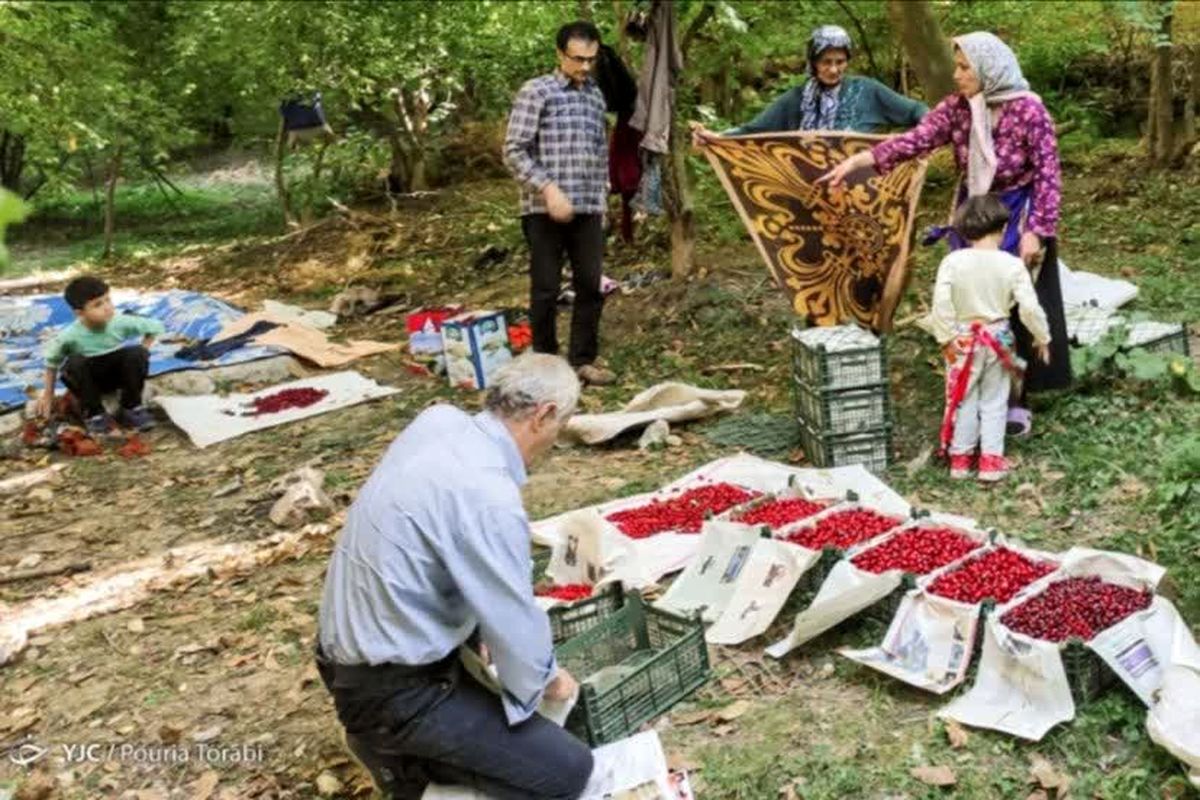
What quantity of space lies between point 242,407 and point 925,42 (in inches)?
223

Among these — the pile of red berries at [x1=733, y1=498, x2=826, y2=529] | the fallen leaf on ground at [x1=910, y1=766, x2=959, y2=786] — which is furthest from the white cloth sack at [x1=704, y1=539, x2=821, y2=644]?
the fallen leaf on ground at [x1=910, y1=766, x2=959, y2=786]

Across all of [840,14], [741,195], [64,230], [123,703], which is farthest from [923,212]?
[64,230]

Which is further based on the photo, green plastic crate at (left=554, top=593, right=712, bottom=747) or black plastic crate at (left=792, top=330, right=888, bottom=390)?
black plastic crate at (left=792, top=330, right=888, bottom=390)

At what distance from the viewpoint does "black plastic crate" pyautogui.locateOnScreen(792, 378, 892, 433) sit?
5.11m

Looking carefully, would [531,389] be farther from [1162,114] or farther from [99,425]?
[1162,114]

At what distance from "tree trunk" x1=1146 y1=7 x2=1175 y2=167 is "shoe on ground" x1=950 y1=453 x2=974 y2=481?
6060 mm

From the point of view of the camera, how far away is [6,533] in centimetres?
589

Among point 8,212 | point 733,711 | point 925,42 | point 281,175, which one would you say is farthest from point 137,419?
point 281,175

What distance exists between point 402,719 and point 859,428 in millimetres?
2935

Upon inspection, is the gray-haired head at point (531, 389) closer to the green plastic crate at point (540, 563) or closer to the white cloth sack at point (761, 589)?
the white cloth sack at point (761, 589)

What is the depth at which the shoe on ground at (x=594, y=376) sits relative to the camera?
6930mm

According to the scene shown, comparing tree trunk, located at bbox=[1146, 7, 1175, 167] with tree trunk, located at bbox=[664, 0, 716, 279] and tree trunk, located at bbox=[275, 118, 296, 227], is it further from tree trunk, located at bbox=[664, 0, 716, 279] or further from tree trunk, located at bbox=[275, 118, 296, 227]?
tree trunk, located at bbox=[275, 118, 296, 227]

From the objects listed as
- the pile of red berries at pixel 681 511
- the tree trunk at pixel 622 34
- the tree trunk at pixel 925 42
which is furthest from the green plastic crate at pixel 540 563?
the tree trunk at pixel 925 42

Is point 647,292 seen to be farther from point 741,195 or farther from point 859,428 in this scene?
point 859,428
